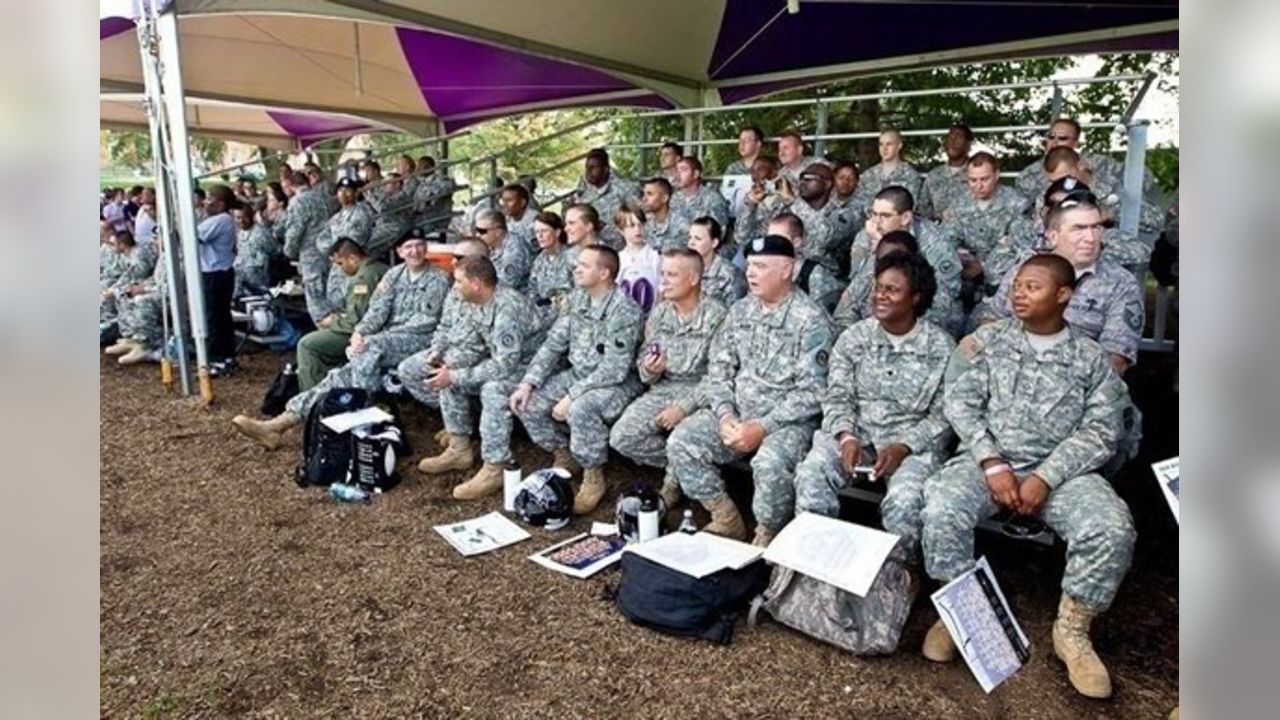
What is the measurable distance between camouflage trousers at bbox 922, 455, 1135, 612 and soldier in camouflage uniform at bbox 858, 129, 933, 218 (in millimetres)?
3020

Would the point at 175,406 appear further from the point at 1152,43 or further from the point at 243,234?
the point at 1152,43

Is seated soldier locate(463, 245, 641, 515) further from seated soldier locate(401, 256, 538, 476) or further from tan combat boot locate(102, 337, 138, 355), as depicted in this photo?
tan combat boot locate(102, 337, 138, 355)

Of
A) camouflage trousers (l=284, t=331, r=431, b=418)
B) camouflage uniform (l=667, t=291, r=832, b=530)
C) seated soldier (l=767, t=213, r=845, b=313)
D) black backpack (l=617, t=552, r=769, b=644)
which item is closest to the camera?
black backpack (l=617, t=552, r=769, b=644)

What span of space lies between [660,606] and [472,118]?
10896 millimetres

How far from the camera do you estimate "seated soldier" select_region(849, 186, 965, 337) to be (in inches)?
156

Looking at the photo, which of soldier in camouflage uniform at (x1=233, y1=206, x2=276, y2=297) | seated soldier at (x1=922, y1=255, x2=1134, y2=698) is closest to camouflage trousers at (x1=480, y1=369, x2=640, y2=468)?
seated soldier at (x1=922, y1=255, x2=1134, y2=698)

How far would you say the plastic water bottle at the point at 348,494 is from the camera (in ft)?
13.1

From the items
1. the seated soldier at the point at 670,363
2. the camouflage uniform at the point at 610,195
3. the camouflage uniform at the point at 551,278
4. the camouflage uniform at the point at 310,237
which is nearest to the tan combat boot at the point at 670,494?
the seated soldier at the point at 670,363

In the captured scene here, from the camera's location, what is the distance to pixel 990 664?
97.0 inches

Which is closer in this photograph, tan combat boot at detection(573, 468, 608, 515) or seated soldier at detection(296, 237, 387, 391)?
tan combat boot at detection(573, 468, 608, 515)

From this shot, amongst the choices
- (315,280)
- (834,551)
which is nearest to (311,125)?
(315,280)

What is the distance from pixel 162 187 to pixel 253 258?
226 cm

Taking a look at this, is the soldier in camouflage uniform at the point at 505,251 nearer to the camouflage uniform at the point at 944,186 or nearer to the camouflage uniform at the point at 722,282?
the camouflage uniform at the point at 722,282
